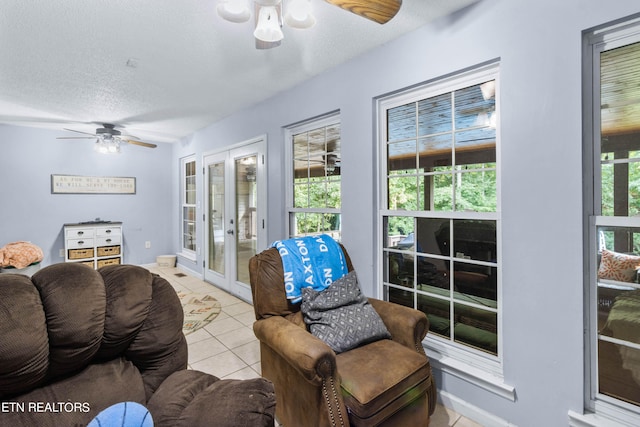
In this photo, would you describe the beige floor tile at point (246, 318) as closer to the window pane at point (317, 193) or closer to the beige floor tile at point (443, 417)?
the window pane at point (317, 193)

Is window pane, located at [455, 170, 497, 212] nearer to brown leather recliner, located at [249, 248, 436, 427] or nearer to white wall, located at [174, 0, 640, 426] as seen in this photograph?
white wall, located at [174, 0, 640, 426]

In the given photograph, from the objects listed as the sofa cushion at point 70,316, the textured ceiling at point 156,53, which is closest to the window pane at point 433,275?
the textured ceiling at point 156,53

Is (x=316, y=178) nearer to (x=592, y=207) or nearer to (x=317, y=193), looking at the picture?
(x=317, y=193)

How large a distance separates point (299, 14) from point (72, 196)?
5618 millimetres

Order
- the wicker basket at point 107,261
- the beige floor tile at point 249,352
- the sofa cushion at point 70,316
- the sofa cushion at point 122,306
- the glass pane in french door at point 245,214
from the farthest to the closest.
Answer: the wicker basket at point 107,261 < the glass pane in french door at point 245,214 < the beige floor tile at point 249,352 < the sofa cushion at point 122,306 < the sofa cushion at point 70,316

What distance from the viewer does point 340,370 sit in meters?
1.51

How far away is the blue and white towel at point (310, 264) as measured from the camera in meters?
2.02

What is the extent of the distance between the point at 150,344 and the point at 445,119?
2097mm

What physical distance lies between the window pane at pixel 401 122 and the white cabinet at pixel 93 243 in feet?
16.7

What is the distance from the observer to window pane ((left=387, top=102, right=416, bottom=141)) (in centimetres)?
225

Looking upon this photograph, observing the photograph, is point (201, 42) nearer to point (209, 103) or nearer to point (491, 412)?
point (209, 103)

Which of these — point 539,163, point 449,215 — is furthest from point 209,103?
point 539,163

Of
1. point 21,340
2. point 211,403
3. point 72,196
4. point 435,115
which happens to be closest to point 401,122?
point 435,115

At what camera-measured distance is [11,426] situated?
90 cm
